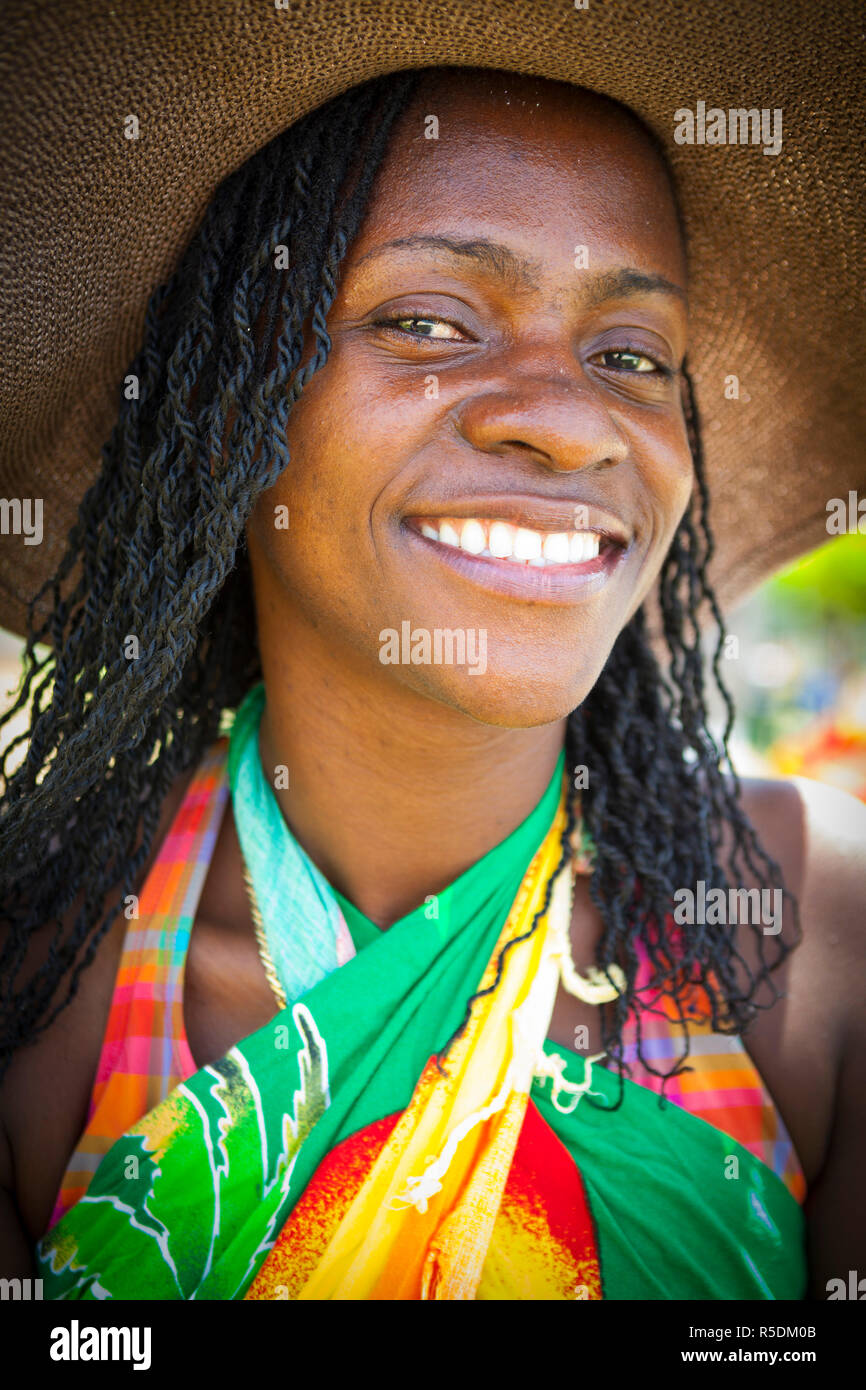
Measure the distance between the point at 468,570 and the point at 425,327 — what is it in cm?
37

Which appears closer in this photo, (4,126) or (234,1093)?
(4,126)

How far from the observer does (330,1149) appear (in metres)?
1.69

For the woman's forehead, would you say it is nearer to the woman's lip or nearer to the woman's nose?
the woman's nose

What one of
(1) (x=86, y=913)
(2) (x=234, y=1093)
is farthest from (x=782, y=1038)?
(1) (x=86, y=913)

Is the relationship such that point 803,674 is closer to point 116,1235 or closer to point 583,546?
point 583,546

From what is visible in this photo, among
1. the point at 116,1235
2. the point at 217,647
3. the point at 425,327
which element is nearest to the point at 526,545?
the point at 425,327

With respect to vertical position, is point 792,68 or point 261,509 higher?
point 792,68

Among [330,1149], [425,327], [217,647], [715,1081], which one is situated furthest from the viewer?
[217,647]

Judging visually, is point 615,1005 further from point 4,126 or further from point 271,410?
point 4,126

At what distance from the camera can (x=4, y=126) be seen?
137cm

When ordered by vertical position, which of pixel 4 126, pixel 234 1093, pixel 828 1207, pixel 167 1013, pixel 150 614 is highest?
pixel 4 126

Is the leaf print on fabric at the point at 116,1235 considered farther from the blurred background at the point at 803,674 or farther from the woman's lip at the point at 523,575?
the blurred background at the point at 803,674

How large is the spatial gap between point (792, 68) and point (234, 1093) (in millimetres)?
1754

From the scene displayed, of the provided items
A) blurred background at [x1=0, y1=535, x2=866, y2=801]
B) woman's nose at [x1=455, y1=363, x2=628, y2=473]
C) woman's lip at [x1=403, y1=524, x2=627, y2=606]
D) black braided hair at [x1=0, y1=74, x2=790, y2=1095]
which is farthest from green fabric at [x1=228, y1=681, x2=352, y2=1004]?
blurred background at [x1=0, y1=535, x2=866, y2=801]
